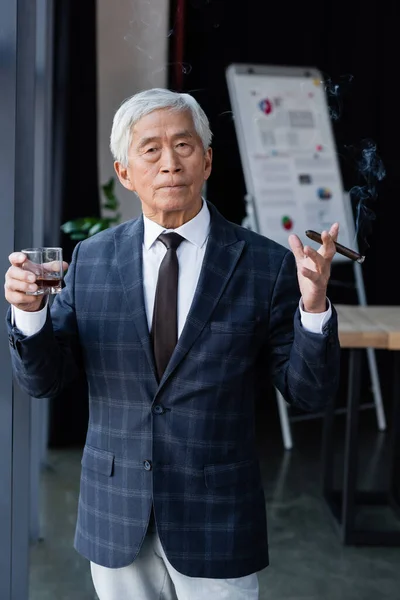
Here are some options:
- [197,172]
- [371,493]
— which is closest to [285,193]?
[371,493]

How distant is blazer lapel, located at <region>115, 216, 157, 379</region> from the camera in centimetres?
154

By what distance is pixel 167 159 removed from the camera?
1.48 meters

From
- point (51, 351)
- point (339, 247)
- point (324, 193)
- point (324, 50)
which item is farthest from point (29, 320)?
point (324, 50)

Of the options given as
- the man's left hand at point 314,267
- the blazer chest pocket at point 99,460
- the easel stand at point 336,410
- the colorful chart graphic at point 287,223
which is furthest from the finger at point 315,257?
the colorful chart graphic at point 287,223

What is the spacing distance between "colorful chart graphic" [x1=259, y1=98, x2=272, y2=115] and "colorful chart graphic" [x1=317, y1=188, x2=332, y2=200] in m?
0.50

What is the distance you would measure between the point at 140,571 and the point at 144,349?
46cm

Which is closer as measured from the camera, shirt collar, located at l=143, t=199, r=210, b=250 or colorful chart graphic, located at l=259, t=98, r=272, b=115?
shirt collar, located at l=143, t=199, r=210, b=250

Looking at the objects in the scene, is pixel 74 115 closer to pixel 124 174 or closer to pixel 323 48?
pixel 323 48

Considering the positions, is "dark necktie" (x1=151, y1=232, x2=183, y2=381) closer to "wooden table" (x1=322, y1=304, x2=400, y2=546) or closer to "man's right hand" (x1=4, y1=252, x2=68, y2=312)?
"man's right hand" (x1=4, y1=252, x2=68, y2=312)

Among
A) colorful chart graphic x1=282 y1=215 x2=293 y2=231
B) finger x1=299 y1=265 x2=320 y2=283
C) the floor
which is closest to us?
finger x1=299 y1=265 x2=320 y2=283

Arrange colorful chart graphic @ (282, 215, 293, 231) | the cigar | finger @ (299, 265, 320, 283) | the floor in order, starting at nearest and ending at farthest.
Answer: finger @ (299, 265, 320, 283), the cigar, the floor, colorful chart graphic @ (282, 215, 293, 231)

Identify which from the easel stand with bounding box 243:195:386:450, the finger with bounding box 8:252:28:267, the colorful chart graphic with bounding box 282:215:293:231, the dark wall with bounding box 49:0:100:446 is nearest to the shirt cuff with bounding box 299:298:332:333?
the finger with bounding box 8:252:28:267

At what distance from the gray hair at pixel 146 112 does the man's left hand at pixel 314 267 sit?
31cm

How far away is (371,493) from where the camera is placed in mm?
3689
